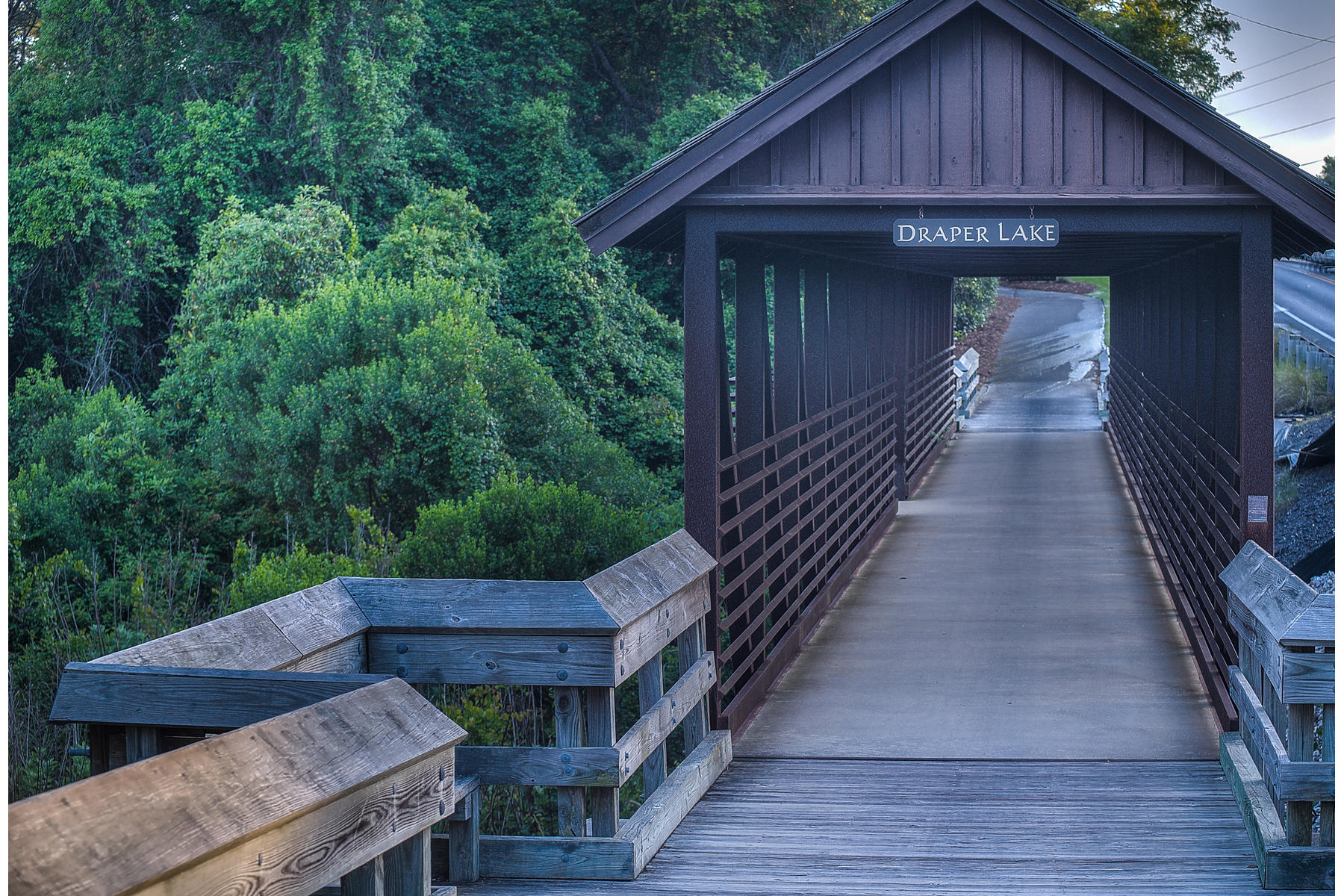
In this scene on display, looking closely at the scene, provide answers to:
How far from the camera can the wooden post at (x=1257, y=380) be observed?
6762 millimetres

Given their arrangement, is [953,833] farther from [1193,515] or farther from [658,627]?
[1193,515]

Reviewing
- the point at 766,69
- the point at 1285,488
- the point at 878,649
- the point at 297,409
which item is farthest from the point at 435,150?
the point at 878,649

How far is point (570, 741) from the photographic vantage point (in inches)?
172

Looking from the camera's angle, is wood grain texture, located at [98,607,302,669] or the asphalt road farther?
the asphalt road

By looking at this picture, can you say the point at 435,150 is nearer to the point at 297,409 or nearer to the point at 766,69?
the point at 766,69

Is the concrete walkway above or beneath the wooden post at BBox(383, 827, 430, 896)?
beneath

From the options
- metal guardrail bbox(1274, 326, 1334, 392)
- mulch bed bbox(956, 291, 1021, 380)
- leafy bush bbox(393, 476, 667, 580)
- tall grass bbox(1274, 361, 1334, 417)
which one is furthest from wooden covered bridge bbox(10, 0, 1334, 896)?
mulch bed bbox(956, 291, 1021, 380)

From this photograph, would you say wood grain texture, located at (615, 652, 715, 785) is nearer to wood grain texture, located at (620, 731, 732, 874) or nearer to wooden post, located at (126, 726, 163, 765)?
wood grain texture, located at (620, 731, 732, 874)

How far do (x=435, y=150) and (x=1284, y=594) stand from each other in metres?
23.6

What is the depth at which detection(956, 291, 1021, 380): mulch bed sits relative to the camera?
3559cm

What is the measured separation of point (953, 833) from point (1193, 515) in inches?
195

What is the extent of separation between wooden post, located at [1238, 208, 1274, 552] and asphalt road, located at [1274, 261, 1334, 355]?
68.4 feet

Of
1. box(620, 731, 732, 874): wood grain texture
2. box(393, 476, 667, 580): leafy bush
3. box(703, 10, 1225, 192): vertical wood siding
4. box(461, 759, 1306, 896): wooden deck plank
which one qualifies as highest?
box(703, 10, 1225, 192): vertical wood siding

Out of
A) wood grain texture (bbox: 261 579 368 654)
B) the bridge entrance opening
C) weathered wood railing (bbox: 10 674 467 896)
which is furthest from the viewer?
the bridge entrance opening
